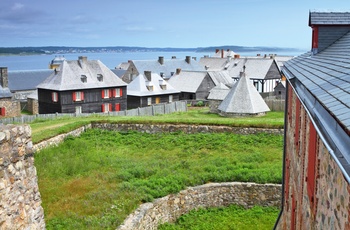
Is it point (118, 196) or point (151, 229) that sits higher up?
point (118, 196)

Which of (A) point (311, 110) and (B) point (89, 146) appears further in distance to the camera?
(B) point (89, 146)

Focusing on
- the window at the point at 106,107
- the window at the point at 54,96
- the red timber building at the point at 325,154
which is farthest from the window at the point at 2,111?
the red timber building at the point at 325,154

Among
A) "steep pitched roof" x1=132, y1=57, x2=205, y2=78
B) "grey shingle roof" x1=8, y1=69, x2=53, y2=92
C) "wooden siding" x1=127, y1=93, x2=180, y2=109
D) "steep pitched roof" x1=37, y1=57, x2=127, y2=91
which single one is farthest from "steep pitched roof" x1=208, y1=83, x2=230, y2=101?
"grey shingle roof" x1=8, y1=69, x2=53, y2=92

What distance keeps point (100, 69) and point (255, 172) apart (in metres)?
31.5

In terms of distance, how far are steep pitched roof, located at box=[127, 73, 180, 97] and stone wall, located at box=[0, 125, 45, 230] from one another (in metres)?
41.8

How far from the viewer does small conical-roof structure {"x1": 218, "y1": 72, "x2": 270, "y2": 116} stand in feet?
122

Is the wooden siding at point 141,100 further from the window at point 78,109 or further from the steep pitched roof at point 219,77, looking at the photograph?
the steep pitched roof at point 219,77

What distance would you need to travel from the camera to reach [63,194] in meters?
16.6

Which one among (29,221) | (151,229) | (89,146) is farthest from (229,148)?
(29,221)

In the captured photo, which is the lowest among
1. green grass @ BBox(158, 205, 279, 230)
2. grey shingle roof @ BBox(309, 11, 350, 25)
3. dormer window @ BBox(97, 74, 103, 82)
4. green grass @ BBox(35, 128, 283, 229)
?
green grass @ BBox(158, 205, 279, 230)

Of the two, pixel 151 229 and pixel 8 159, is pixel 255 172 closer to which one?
pixel 151 229

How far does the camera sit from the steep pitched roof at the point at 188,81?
188ft

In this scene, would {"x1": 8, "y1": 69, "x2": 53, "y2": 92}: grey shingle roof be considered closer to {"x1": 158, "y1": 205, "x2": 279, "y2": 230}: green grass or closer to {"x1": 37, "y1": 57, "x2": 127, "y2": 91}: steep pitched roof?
{"x1": 37, "y1": 57, "x2": 127, "y2": 91}: steep pitched roof

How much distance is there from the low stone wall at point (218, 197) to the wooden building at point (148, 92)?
32.2 metres
